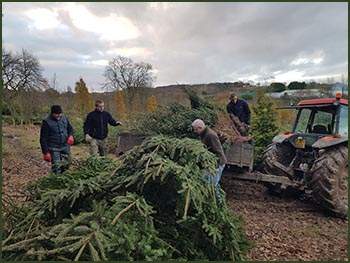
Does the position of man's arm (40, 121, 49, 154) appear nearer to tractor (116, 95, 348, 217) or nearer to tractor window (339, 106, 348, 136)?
tractor (116, 95, 348, 217)

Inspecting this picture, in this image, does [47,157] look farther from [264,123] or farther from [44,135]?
[264,123]

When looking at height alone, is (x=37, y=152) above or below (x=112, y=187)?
below

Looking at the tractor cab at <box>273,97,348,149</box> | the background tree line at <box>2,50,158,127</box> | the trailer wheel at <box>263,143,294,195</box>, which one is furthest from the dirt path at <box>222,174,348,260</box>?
the background tree line at <box>2,50,158,127</box>

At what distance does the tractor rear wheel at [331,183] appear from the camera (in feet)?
19.1

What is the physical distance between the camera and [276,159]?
7.14 metres

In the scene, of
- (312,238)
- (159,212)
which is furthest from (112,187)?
(312,238)

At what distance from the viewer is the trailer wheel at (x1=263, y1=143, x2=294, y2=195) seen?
693 centimetres

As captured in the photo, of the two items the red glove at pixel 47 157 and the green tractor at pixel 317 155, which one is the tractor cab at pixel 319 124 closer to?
the green tractor at pixel 317 155

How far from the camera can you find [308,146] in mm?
6918

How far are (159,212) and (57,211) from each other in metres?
0.92

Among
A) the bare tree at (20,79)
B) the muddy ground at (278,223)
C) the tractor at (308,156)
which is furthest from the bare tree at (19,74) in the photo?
the tractor at (308,156)

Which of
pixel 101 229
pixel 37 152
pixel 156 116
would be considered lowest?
pixel 37 152

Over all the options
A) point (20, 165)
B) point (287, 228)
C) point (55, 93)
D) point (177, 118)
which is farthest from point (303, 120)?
point (55, 93)

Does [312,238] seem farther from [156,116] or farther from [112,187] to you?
[156,116]
